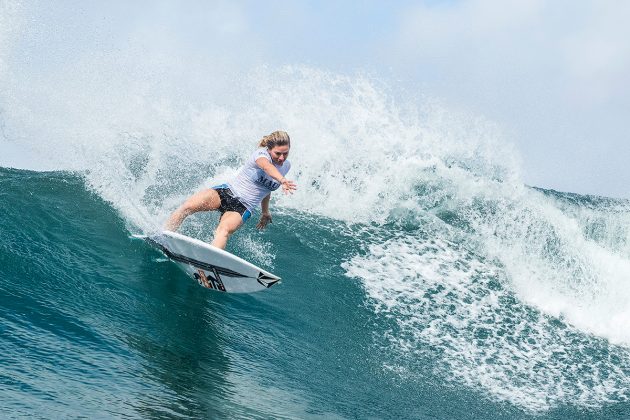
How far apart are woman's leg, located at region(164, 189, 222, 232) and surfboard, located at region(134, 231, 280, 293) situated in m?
0.19

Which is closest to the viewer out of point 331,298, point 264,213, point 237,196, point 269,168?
point 269,168

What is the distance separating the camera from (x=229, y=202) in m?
7.39

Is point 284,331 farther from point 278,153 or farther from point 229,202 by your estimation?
point 278,153

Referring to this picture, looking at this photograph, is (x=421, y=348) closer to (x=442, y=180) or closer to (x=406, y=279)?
(x=406, y=279)

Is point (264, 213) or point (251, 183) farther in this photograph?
point (264, 213)

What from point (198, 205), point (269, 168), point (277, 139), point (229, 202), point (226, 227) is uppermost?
point (277, 139)

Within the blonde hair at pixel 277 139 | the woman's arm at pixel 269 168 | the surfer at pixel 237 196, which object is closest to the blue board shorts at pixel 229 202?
the surfer at pixel 237 196

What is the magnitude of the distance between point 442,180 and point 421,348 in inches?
239

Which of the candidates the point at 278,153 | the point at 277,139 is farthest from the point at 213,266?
the point at 277,139

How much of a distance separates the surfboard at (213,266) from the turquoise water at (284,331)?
220 mm

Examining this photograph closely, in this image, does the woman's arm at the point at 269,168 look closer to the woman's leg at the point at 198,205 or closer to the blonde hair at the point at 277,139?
the blonde hair at the point at 277,139

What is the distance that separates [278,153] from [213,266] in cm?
145

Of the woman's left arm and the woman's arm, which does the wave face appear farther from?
the woman's arm

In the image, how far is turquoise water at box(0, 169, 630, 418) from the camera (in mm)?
4875
